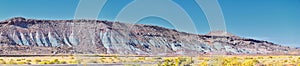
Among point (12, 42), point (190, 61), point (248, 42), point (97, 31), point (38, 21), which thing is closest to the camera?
point (190, 61)

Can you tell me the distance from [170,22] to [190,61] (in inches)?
68.2

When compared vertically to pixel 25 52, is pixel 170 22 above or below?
below

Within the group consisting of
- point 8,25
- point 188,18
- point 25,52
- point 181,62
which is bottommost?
point 181,62

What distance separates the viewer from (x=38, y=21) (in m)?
123

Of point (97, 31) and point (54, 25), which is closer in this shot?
point (97, 31)

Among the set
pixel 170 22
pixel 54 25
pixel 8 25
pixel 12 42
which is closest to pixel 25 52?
pixel 12 42

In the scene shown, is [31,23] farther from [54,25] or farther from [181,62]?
[181,62]

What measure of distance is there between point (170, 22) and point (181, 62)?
6.17 feet

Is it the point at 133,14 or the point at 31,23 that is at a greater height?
the point at 31,23

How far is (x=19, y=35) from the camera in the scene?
11062cm

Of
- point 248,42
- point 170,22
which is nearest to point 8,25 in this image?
point 248,42

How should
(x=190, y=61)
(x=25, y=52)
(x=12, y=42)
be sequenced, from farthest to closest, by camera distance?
1. (x=12, y=42)
2. (x=25, y=52)
3. (x=190, y=61)

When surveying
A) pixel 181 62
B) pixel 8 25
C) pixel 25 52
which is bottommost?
pixel 181 62

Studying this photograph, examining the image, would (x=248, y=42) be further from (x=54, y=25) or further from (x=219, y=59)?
(x=219, y=59)
